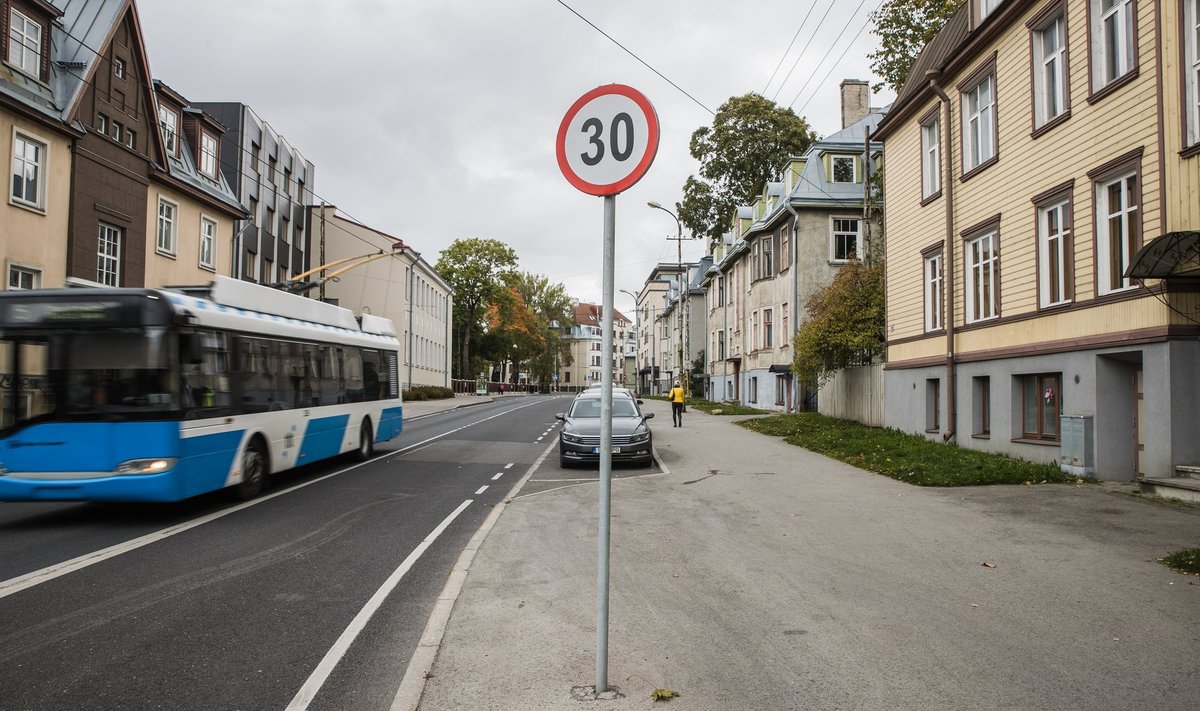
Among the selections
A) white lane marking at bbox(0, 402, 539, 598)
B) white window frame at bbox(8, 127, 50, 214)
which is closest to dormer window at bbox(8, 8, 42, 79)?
white window frame at bbox(8, 127, 50, 214)

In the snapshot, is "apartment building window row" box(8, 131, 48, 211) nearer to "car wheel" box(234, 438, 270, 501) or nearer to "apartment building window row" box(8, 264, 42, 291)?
"apartment building window row" box(8, 264, 42, 291)

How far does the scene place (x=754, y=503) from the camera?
35.4 ft

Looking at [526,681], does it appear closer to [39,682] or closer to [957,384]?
[39,682]

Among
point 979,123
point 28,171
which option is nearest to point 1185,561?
point 979,123

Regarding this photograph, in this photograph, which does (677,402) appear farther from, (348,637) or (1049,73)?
(348,637)

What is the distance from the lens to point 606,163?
4.24 meters

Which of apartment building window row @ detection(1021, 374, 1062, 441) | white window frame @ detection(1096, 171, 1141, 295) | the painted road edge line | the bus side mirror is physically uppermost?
white window frame @ detection(1096, 171, 1141, 295)

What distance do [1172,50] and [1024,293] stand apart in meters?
4.92

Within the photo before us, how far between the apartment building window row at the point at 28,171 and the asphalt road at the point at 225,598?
37.9 feet

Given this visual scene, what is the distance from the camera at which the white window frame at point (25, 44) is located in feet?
60.8

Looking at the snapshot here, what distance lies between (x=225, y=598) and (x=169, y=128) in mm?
25320

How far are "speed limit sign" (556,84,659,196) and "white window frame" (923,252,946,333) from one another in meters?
16.0

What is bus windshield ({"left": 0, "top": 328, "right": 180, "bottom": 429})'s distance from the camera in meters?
8.80

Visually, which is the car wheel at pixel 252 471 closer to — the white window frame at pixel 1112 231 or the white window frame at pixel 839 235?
the white window frame at pixel 1112 231
